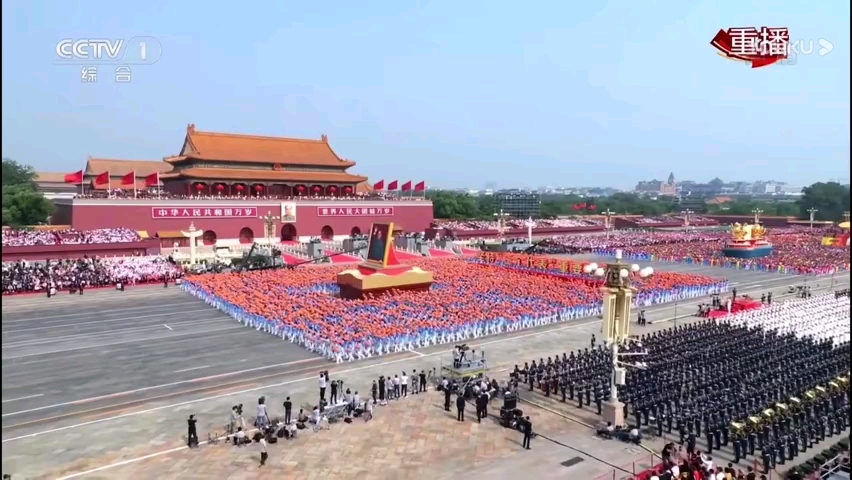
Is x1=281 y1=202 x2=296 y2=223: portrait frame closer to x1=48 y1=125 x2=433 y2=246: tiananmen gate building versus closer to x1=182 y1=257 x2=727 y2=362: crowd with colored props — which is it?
x1=48 y1=125 x2=433 y2=246: tiananmen gate building

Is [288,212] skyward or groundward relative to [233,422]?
skyward

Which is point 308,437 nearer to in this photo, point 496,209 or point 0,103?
point 0,103

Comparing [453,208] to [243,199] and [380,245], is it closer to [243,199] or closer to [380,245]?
[243,199]

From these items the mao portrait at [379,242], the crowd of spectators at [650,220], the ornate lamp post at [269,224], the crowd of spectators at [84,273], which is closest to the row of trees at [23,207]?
the crowd of spectators at [84,273]

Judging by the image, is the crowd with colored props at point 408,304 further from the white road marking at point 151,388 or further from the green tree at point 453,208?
the green tree at point 453,208

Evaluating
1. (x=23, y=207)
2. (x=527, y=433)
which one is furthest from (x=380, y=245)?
(x=23, y=207)

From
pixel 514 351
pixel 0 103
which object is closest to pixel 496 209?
pixel 514 351
